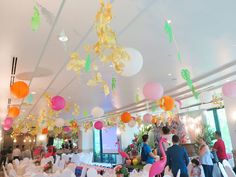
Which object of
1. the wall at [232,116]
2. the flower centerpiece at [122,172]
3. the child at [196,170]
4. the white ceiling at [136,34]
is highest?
the white ceiling at [136,34]

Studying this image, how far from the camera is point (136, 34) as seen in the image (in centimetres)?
360

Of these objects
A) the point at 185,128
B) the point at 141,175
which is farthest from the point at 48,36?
→ the point at 185,128

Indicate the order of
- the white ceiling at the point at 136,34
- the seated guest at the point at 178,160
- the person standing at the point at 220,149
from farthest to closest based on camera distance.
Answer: the person standing at the point at 220,149 < the seated guest at the point at 178,160 < the white ceiling at the point at 136,34

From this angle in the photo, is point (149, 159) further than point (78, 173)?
No

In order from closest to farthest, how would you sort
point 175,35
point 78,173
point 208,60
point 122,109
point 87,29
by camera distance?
point 87,29, point 175,35, point 208,60, point 78,173, point 122,109

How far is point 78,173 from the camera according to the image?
7.10 meters

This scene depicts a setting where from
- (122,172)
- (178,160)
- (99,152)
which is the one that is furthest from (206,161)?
(99,152)

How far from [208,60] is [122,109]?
6.96 meters

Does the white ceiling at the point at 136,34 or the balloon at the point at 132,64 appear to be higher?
the white ceiling at the point at 136,34

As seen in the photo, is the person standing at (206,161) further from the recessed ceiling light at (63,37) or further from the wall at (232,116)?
the recessed ceiling light at (63,37)

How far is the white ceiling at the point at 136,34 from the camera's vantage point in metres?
2.89

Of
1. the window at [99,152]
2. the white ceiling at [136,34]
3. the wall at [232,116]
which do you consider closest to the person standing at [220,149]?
the wall at [232,116]

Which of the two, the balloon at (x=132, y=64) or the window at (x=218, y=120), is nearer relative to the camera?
the balloon at (x=132, y=64)

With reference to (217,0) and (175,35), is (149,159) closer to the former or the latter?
(175,35)
